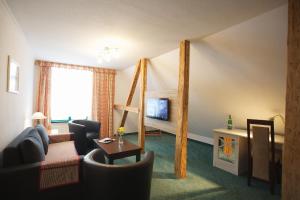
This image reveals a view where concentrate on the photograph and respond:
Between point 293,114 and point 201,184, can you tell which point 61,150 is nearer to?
point 201,184

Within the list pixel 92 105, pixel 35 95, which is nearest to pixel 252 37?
pixel 92 105

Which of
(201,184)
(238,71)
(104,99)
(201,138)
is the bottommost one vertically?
(201,184)

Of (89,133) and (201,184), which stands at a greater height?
(89,133)

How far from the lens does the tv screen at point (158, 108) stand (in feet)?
11.4

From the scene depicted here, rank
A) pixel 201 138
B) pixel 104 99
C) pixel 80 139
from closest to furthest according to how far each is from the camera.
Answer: pixel 80 139 → pixel 201 138 → pixel 104 99

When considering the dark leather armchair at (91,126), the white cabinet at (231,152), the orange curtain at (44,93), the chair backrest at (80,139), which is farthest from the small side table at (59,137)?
the white cabinet at (231,152)

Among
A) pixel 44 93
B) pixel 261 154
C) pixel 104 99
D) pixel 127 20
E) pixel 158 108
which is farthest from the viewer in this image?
pixel 104 99

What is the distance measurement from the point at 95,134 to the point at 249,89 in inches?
135

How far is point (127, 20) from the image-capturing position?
2205 mm

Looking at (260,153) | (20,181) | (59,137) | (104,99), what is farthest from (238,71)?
(104,99)

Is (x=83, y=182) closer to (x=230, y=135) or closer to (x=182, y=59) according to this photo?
(x=182, y=59)

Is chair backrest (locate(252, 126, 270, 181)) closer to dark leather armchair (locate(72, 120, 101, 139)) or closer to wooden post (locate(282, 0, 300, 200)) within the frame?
wooden post (locate(282, 0, 300, 200))

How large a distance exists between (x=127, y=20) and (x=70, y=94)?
3.73m

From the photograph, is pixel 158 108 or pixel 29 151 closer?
pixel 29 151
